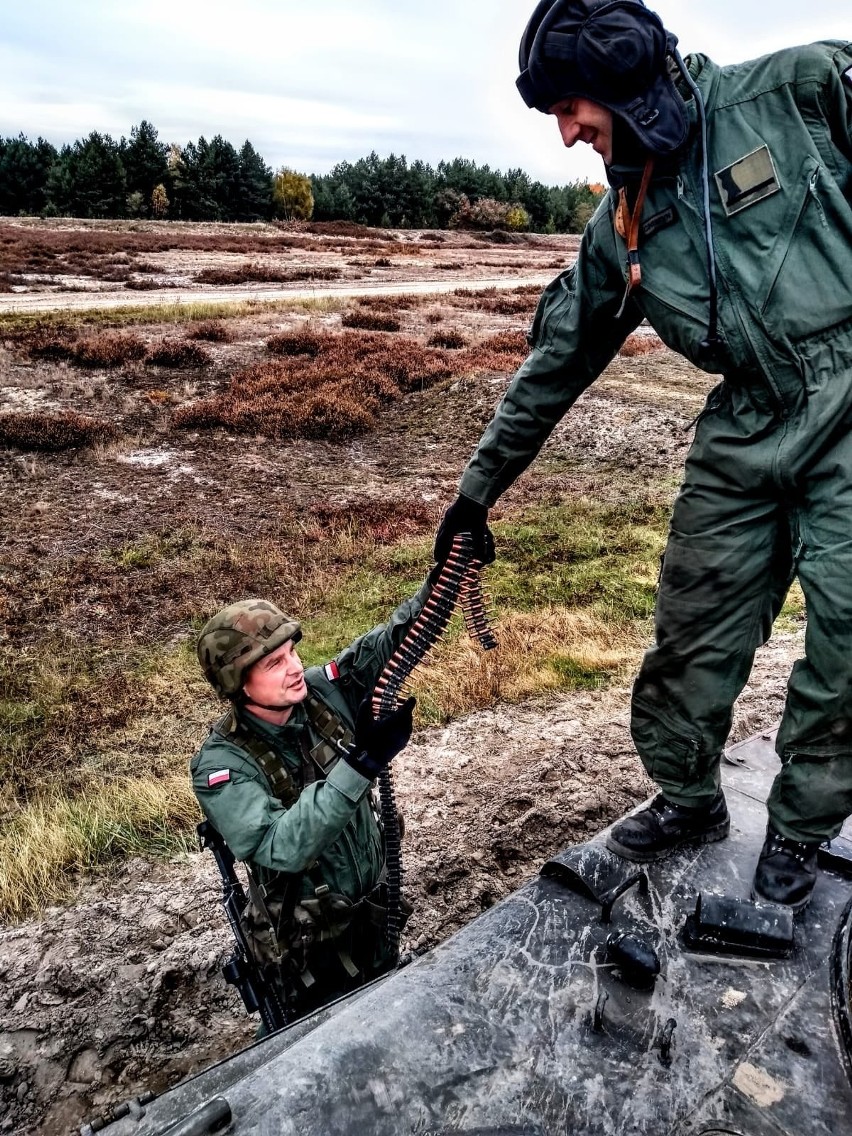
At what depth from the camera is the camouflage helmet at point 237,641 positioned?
10.0ft

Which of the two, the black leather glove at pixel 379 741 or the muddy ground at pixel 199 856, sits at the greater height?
the black leather glove at pixel 379 741

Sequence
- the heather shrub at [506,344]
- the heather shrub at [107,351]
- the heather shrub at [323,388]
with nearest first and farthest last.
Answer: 1. the heather shrub at [323,388]
2. the heather shrub at [107,351]
3. the heather shrub at [506,344]

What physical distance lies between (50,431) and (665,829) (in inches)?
489

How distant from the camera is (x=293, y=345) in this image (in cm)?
1791

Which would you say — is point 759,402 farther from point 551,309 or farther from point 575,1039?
point 575,1039

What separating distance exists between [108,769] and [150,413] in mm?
9751

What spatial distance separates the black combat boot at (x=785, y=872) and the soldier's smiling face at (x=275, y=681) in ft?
5.30

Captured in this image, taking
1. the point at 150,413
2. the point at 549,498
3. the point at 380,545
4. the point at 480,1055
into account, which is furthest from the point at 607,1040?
the point at 150,413

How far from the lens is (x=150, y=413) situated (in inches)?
574

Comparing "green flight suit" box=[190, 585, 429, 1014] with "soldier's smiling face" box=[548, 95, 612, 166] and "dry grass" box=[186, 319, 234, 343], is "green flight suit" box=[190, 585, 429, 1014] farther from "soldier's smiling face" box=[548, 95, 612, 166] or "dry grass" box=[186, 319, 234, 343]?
"dry grass" box=[186, 319, 234, 343]

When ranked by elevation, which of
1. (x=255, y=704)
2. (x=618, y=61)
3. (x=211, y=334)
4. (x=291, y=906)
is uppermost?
(x=618, y=61)

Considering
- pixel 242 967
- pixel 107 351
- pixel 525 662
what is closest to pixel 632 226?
pixel 242 967

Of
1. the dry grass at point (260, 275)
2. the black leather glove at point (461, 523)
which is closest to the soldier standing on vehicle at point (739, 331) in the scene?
the black leather glove at point (461, 523)

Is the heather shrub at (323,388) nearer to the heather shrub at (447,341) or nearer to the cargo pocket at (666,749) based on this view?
the heather shrub at (447,341)
